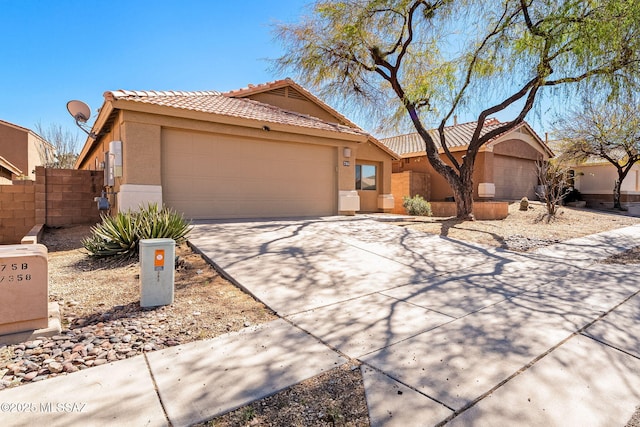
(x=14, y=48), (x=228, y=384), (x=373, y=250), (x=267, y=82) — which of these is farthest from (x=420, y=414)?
(x=14, y=48)

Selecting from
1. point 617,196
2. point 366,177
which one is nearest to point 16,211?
point 366,177

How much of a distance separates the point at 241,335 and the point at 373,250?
4.67 metres

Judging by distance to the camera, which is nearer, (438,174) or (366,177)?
(366,177)

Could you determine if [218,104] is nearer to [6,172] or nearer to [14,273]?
[14,273]

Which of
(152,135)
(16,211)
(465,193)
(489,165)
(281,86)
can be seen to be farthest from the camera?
(489,165)

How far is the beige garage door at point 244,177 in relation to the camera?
1081 cm

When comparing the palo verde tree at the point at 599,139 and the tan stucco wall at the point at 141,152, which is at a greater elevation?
the palo verde tree at the point at 599,139

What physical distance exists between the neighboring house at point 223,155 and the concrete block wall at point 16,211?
2.15m

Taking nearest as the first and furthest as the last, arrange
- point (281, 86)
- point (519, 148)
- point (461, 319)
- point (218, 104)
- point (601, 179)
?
1. point (461, 319)
2. point (218, 104)
3. point (281, 86)
4. point (519, 148)
5. point (601, 179)

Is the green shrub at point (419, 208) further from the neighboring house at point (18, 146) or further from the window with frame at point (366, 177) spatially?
the neighboring house at point (18, 146)

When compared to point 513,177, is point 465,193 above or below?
below

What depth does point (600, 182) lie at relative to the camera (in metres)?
27.0

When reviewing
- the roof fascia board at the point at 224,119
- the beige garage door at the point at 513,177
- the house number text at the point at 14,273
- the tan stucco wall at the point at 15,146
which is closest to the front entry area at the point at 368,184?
the roof fascia board at the point at 224,119

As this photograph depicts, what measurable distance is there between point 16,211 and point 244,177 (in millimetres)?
6707
